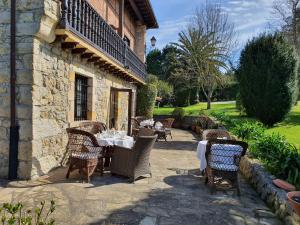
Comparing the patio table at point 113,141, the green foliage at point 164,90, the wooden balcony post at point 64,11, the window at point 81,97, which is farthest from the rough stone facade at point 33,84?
the green foliage at point 164,90

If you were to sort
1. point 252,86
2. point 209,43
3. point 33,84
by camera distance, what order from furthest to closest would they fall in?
point 209,43 → point 252,86 → point 33,84

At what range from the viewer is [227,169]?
562cm

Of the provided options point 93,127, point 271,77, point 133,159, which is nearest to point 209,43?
point 271,77

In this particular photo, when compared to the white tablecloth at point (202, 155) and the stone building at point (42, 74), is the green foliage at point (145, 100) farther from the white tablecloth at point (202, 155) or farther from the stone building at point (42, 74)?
the white tablecloth at point (202, 155)

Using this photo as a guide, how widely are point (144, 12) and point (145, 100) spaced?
5.17 metres

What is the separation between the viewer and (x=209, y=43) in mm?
23328

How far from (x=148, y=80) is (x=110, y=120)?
864cm

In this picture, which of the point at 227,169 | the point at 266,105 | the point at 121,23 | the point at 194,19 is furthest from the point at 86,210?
the point at 194,19

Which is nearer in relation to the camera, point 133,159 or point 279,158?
point 279,158

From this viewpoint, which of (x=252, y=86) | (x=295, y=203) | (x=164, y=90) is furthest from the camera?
(x=164, y=90)

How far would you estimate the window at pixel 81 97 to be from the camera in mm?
8008

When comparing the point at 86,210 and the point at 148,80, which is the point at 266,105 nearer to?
the point at 148,80

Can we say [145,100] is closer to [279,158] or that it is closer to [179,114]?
[179,114]

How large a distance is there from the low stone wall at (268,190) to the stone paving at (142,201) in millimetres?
128
